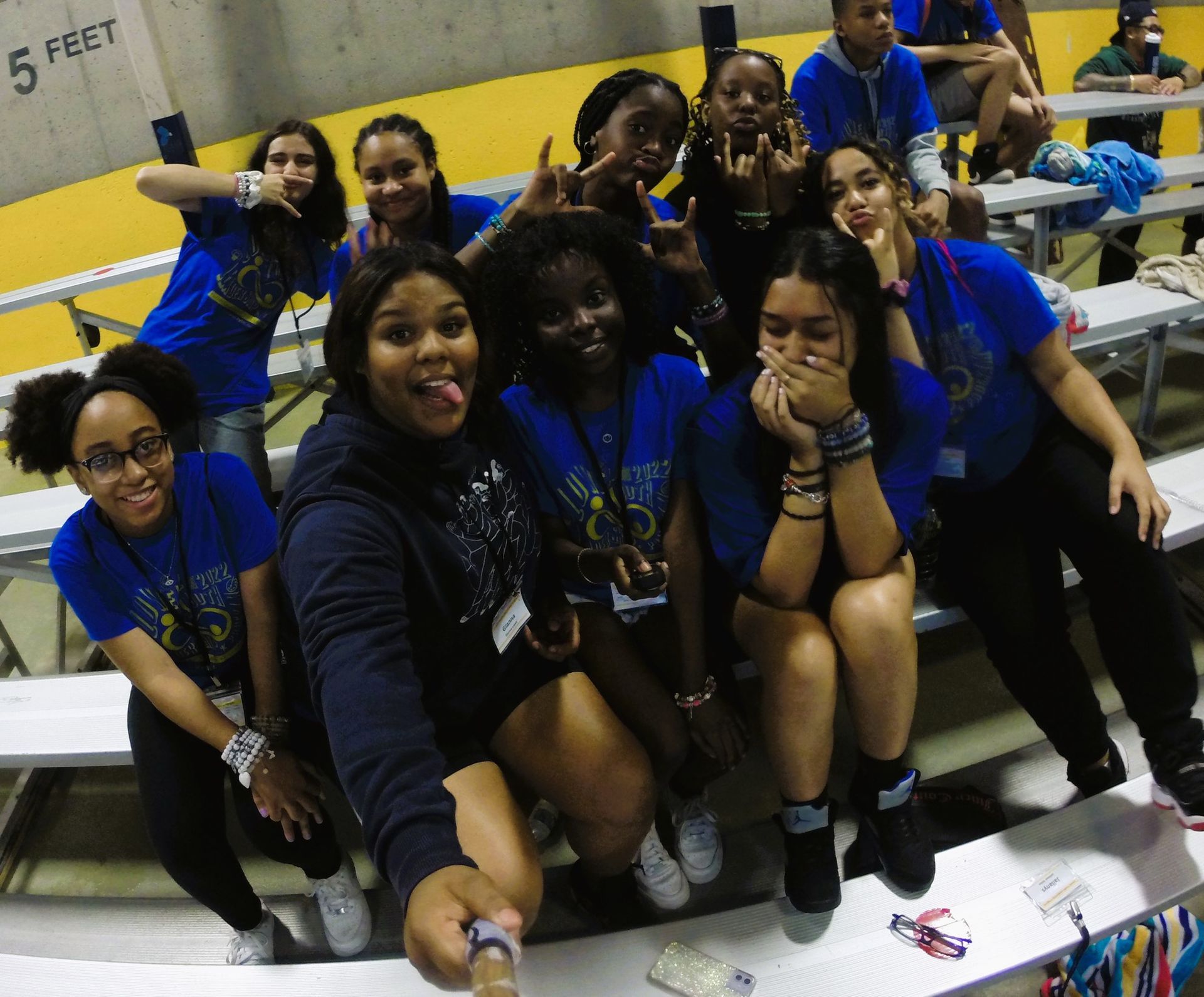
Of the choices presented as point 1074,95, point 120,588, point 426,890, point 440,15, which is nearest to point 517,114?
point 440,15

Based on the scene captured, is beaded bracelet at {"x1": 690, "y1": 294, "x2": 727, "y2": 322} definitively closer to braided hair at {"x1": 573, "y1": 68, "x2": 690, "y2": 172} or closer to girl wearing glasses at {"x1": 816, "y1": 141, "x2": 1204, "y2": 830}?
girl wearing glasses at {"x1": 816, "y1": 141, "x2": 1204, "y2": 830}

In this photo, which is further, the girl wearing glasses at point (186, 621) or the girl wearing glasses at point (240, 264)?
the girl wearing glasses at point (240, 264)

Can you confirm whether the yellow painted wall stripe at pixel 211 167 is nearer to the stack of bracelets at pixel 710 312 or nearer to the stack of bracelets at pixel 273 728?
the stack of bracelets at pixel 710 312

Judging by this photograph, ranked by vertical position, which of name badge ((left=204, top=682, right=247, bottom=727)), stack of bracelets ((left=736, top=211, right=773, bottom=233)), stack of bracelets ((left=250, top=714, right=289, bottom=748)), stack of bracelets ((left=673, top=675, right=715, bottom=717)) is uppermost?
stack of bracelets ((left=736, top=211, right=773, bottom=233))

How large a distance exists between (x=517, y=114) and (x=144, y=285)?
2.53 meters

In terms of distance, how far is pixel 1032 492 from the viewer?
1.55 metres

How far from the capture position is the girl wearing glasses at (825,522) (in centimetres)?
127

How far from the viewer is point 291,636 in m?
1.44

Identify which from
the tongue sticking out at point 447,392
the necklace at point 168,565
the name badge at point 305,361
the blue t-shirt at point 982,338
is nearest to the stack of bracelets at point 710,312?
the blue t-shirt at point 982,338

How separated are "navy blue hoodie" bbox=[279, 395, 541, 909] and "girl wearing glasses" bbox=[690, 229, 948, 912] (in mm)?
409

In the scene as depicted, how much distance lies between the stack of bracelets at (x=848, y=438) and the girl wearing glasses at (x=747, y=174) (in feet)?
1.69

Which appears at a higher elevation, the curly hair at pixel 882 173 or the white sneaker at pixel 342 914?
the curly hair at pixel 882 173

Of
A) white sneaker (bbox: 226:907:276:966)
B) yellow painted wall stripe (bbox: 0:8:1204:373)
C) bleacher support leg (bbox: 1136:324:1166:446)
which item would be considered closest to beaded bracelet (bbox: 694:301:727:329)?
white sneaker (bbox: 226:907:276:966)

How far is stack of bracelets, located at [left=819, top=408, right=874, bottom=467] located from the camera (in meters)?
1.25
